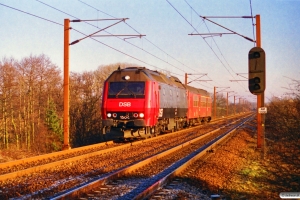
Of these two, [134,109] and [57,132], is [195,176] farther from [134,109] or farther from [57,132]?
[57,132]

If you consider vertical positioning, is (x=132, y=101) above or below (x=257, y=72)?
below

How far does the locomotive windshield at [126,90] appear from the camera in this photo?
61.4 feet

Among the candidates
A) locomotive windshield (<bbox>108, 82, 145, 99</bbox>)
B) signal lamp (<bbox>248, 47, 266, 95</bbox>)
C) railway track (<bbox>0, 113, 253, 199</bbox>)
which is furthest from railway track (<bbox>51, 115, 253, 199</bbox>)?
locomotive windshield (<bbox>108, 82, 145, 99</bbox>)

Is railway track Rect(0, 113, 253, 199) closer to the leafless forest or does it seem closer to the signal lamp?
the signal lamp

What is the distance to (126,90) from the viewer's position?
18891 mm

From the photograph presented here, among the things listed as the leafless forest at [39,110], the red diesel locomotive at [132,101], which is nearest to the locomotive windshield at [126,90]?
the red diesel locomotive at [132,101]

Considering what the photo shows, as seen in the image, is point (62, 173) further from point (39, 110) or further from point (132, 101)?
point (39, 110)

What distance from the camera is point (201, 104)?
3988 cm

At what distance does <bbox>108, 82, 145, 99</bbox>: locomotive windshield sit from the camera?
61.4ft

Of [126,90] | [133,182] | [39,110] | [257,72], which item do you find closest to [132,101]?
[126,90]

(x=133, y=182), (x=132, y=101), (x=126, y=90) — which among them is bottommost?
(x=133, y=182)

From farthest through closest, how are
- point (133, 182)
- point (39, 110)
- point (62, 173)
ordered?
point (39, 110) < point (62, 173) < point (133, 182)

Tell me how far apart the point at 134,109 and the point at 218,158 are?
5957 millimetres

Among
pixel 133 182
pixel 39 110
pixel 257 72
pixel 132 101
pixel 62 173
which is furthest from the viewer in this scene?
pixel 39 110
